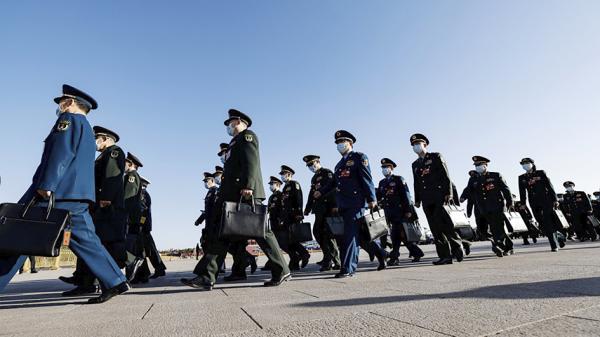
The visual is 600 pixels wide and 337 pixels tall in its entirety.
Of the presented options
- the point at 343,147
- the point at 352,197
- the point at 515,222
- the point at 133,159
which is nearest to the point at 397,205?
the point at 343,147

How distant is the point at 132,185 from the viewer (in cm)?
646

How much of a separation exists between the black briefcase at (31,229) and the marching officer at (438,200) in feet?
19.6

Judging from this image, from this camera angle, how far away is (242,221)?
169 inches

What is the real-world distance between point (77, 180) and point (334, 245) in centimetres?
544

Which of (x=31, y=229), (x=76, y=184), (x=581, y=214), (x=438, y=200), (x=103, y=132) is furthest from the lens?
(x=581, y=214)

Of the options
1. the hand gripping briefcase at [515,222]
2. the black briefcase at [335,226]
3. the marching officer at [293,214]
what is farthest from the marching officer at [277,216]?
the hand gripping briefcase at [515,222]

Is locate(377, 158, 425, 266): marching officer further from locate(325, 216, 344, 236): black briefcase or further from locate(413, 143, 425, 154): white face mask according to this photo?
locate(325, 216, 344, 236): black briefcase

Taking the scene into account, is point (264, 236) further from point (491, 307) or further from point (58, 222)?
point (491, 307)

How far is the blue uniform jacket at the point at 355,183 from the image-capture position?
5.70 metres

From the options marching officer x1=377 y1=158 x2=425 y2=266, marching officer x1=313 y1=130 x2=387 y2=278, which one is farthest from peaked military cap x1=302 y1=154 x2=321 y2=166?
marching officer x1=313 y1=130 x2=387 y2=278

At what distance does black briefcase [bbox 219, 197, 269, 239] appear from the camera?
13.8ft

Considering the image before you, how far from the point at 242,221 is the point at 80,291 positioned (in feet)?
8.52

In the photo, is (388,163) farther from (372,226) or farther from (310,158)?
(372,226)

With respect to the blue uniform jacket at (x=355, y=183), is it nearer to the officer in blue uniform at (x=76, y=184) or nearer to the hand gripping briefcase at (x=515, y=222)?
the officer in blue uniform at (x=76, y=184)
